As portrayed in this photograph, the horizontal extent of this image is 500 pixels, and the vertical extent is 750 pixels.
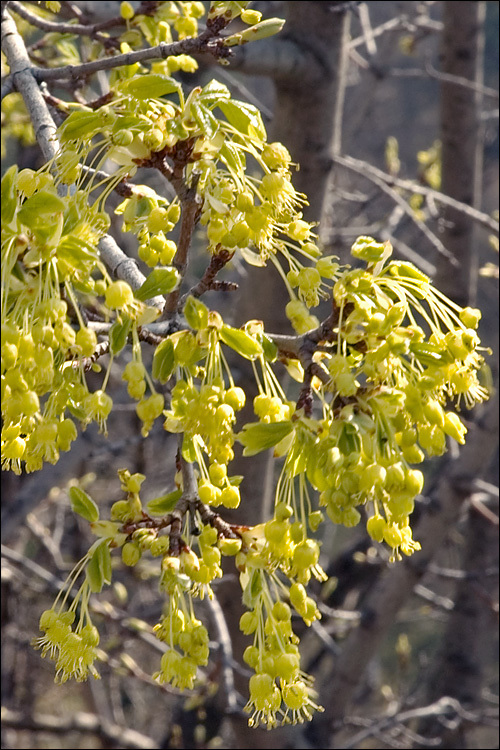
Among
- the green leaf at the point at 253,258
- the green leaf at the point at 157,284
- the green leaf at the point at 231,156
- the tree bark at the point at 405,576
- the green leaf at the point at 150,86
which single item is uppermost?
the green leaf at the point at 150,86

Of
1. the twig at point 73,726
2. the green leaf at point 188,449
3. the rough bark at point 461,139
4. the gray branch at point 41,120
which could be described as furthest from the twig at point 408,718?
the gray branch at point 41,120

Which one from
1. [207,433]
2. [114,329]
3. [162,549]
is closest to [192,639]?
[162,549]

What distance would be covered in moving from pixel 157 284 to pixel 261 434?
0.72 ft

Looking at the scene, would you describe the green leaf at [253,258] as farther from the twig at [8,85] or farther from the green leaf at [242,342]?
the twig at [8,85]

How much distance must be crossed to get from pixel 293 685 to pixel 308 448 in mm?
310

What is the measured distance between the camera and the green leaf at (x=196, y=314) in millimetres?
901

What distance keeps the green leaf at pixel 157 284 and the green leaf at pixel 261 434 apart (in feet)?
0.63

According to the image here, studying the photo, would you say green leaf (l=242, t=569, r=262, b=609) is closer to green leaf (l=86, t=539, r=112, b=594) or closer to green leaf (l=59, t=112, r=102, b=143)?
green leaf (l=86, t=539, r=112, b=594)

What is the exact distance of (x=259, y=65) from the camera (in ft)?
6.66

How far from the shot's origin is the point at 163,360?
93 centimetres

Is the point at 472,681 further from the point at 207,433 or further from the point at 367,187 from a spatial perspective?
the point at 367,187

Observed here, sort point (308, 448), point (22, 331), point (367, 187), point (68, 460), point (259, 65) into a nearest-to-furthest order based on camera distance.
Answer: point (22, 331) → point (308, 448) → point (259, 65) → point (68, 460) → point (367, 187)

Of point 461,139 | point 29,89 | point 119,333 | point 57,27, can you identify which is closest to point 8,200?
point 119,333

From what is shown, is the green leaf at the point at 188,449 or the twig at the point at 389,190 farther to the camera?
the twig at the point at 389,190
